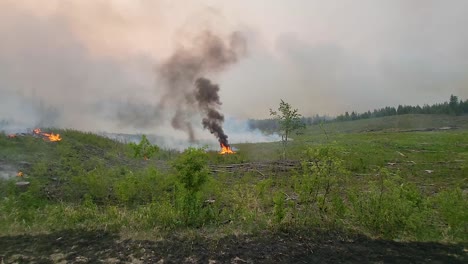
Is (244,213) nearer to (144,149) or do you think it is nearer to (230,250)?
(230,250)

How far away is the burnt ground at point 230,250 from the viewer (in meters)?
8.22

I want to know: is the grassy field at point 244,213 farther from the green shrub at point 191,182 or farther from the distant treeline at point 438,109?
the distant treeline at point 438,109

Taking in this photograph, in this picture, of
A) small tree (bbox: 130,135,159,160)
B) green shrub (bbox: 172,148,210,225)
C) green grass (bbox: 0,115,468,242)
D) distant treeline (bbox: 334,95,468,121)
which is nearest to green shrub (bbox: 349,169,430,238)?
green grass (bbox: 0,115,468,242)

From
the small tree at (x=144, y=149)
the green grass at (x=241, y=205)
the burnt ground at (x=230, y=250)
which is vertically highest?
the small tree at (x=144, y=149)

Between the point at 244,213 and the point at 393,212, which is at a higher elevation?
the point at 393,212

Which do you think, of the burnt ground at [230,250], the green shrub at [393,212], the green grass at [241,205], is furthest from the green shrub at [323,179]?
the burnt ground at [230,250]

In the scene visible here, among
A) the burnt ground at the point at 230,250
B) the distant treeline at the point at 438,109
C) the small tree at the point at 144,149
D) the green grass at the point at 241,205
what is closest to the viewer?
the burnt ground at the point at 230,250

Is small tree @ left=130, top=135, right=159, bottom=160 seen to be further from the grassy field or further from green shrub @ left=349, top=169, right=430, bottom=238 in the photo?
green shrub @ left=349, top=169, right=430, bottom=238

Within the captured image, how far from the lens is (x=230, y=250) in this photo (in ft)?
28.7

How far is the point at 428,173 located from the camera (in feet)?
63.3

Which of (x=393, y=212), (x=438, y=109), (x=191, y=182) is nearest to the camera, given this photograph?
(x=393, y=212)

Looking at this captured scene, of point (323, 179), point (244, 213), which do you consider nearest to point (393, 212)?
point (323, 179)

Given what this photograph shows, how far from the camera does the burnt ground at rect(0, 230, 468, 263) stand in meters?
8.22

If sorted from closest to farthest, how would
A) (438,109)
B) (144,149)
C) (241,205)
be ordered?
(241,205), (144,149), (438,109)
